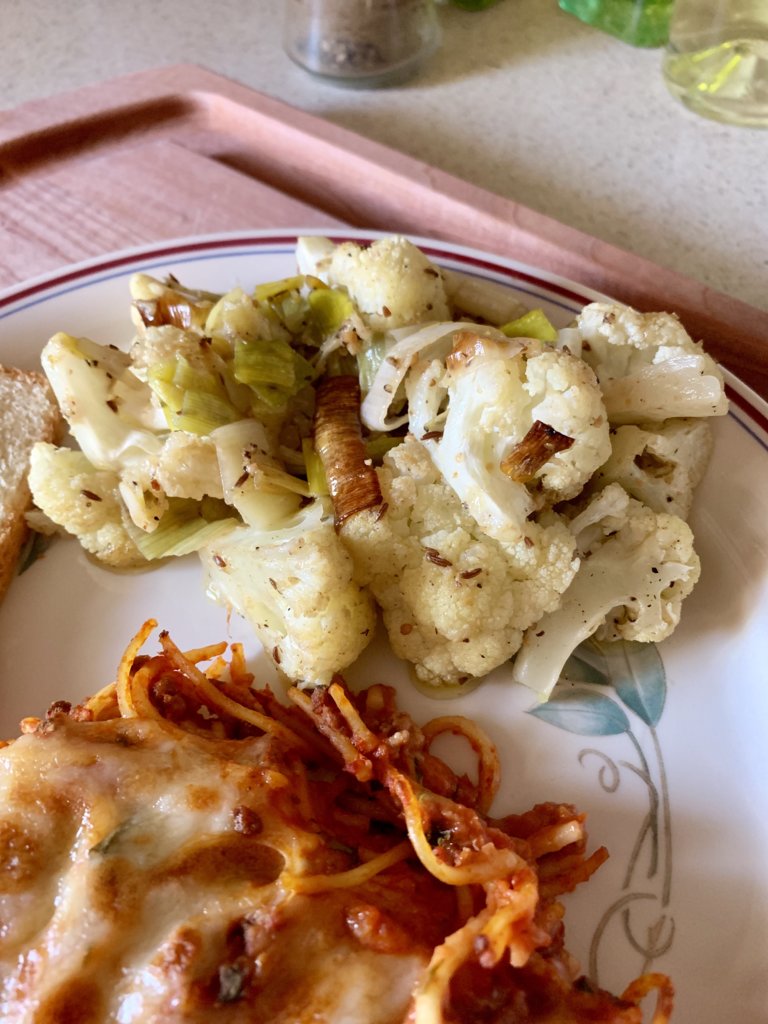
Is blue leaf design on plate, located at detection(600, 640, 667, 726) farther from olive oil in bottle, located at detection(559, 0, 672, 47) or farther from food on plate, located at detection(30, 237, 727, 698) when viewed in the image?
olive oil in bottle, located at detection(559, 0, 672, 47)

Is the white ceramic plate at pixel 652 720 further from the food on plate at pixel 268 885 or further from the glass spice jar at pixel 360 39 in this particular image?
the glass spice jar at pixel 360 39

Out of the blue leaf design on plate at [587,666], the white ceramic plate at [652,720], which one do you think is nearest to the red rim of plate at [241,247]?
the white ceramic plate at [652,720]

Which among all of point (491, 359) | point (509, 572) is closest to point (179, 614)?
point (509, 572)

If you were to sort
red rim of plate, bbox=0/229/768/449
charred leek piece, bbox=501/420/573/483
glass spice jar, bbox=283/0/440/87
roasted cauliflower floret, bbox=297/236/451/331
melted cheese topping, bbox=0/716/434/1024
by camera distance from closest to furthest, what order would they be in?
melted cheese topping, bbox=0/716/434/1024, charred leek piece, bbox=501/420/573/483, roasted cauliflower floret, bbox=297/236/451/331, red rim of plate, bbox=0/229/768/449, glass spice jar, bbox=283/0/440/87

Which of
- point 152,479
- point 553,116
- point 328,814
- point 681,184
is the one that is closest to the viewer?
point 328,814

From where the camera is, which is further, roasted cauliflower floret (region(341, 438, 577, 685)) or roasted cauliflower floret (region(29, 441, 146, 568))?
roasted cauliflower floret (region(29, 441, 146, 568))

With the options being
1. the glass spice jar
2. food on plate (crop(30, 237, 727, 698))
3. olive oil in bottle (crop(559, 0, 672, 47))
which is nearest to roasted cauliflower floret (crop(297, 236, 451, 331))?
food on plate (crop(30, 237, 727, 698))

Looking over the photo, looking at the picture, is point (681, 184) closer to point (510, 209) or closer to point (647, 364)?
point (510, 209)
